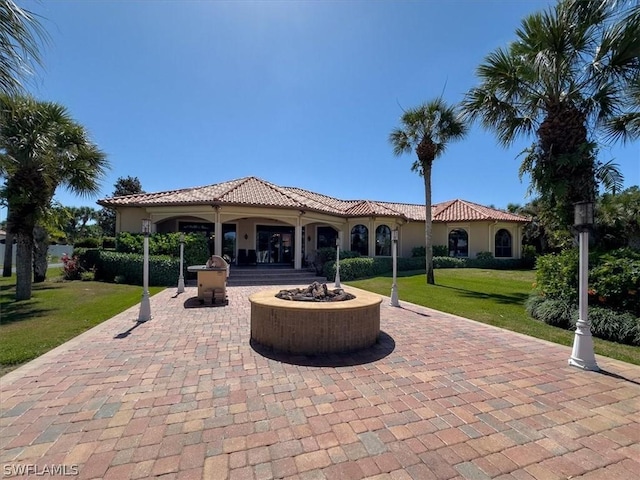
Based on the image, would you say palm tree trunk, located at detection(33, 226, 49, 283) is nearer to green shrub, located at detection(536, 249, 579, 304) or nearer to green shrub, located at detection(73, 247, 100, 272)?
green shrub, located at detection(73, 247, 100, 272)

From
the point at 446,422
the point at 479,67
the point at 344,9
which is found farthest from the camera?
the point at 479,67

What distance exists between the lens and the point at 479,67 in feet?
33.8

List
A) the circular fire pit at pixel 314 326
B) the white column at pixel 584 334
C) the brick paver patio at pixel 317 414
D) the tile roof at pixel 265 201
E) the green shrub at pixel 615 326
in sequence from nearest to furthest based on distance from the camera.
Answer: the brick paver patio at pixel 317 414 < the white column at pixel 584 334 < the circular fire pit at pixel 314 326 < the green shrub at pixel 615 326 < the tile roof at pixel 265 201

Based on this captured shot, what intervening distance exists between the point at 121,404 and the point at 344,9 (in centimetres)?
1084

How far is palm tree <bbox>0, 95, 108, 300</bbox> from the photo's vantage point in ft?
32.5

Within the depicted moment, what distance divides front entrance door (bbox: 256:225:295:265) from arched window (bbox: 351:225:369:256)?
14.9 feet

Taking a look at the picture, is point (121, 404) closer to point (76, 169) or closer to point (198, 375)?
point (198, 375)

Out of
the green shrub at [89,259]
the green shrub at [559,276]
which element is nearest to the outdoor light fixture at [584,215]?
the green shrub at [559,276]

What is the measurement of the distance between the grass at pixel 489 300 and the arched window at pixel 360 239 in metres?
5.42

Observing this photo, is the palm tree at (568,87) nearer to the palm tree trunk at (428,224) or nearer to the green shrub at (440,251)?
the palm tree trunk at (428,224)

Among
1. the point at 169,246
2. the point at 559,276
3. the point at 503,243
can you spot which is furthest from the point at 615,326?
the point at 503,243

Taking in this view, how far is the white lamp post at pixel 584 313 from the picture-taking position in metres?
5.06

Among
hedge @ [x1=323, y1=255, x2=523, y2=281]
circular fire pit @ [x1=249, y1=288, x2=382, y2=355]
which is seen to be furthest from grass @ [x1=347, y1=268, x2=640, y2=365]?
circular fire pit @ [x1=249, y1=288, x2=382, y2=355]

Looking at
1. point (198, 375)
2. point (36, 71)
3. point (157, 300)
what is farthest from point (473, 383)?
point (157, 300)
